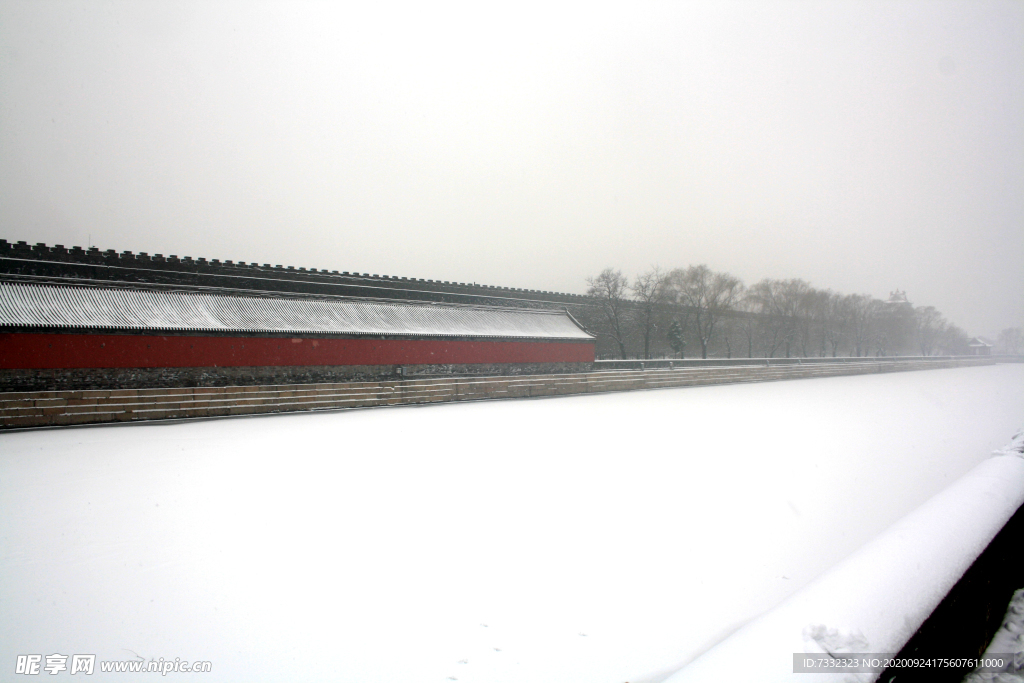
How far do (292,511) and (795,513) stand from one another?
554 cm

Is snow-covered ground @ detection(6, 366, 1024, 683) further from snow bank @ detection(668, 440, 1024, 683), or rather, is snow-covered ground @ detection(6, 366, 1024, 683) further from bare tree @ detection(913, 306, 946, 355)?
bare tree @ detection(913, 306, 946, 355)

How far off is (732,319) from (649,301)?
13.9 m

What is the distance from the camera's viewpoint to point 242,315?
15.9 metres

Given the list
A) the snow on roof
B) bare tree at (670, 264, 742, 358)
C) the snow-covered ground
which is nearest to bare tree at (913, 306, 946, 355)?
bare tree at (670, 264, 742, 358)

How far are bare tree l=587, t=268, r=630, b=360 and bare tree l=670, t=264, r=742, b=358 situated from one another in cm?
674

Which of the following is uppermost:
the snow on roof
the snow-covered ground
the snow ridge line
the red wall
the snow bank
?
the snow on roof

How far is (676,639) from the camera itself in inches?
128

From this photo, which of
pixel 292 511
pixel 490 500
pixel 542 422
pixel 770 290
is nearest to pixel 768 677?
pixel 490 500

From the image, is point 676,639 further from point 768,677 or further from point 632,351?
point 632,351

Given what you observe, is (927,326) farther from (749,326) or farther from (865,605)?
(865,605)

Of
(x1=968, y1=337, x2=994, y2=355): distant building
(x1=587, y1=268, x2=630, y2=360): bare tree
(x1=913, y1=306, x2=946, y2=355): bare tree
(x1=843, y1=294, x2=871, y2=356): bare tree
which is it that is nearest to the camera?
(x1=587, y1=268, x2=630, y2=360): bare tree

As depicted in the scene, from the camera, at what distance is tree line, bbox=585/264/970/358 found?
3319 cm

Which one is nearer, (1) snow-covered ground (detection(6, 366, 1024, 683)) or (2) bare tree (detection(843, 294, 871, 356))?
(1) snow-covered ground (detection(6, 366, 1024, 683))

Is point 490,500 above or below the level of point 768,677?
below
